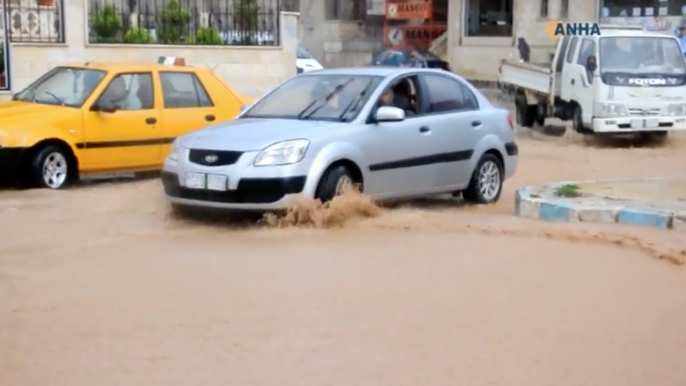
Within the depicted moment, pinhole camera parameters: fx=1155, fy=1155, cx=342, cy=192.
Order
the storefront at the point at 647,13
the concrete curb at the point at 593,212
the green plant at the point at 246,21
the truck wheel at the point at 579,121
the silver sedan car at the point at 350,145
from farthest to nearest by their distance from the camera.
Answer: the storefront at the point at 647,13 → the green plant at the point at 246,21 → the truck wheel at the point at 579,121 → the silver sedan car at the point at 350,145 → the concrete curb at the point at 593,212

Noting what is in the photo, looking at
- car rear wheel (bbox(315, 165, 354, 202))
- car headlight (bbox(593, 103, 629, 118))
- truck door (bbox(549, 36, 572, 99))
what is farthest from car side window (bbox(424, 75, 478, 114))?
truck door (bbox(549, 36, 572, 99))

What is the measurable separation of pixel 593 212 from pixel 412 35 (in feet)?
113

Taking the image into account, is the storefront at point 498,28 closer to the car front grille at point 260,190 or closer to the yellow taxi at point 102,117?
the yellow taxi at point 102,117

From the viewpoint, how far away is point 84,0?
62.8 ft

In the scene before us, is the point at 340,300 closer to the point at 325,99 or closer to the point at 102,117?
the point at 325,99

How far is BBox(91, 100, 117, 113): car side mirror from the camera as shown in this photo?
41.1ft

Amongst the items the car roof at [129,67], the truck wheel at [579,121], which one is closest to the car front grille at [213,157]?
the car roof at [129,67]

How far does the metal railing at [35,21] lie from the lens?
18.5 metres

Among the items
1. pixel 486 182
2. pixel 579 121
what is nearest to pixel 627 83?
pixel 579 121

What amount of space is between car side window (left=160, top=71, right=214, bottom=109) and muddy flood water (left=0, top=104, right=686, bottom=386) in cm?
253

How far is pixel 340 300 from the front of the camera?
287 inches

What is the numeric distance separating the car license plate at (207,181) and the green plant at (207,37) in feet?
37.2

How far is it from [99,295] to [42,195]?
4681 millimetres

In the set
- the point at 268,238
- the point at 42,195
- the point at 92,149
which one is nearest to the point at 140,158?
the point at 92,149
